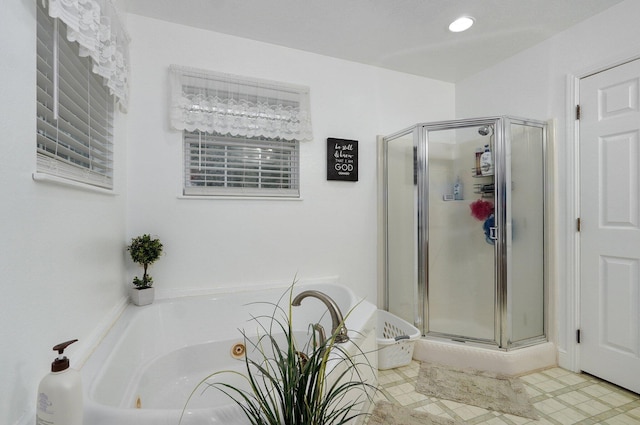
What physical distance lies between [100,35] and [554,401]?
2.92m

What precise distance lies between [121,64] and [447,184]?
2.21 meters

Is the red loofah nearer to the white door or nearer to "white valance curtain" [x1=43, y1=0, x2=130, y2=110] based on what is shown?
the white door

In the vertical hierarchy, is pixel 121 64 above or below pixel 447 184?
above

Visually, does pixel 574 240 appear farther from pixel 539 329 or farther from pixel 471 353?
pixel 471 353

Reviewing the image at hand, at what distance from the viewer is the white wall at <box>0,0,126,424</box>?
0.73 m

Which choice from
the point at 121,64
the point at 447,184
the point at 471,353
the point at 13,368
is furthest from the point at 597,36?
the point at 13,368

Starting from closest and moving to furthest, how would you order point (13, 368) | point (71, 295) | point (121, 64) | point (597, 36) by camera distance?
point (13, 368) < point (71, 295) < point (121, 64) < point (597, 36)

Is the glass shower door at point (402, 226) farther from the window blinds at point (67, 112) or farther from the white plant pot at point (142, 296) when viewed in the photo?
the window blinds at point (67, 112)

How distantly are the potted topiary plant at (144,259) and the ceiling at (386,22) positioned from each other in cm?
149

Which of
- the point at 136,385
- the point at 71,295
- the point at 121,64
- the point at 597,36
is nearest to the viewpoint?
the point at 71,295

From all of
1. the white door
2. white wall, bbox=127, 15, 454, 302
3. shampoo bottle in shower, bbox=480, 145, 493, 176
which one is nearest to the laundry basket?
white wall, bbox=127, 15, 454, 302

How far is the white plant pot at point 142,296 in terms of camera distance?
184 cm

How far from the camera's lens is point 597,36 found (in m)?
1.97

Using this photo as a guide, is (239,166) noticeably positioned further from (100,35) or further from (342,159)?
(100,35)
